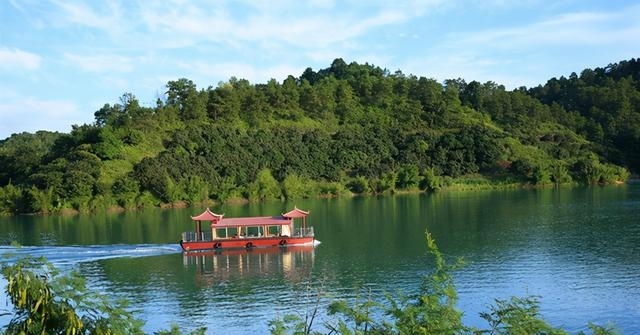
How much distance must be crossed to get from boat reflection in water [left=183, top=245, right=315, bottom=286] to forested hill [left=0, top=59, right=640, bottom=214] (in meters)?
30.9

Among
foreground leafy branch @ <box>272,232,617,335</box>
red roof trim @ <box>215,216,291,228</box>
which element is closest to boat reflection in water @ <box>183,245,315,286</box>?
red roof trim @ <box>215,216,291,228</box>

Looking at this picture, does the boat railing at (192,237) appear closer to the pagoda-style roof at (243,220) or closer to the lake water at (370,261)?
the pagoda-style roof at (243,220)

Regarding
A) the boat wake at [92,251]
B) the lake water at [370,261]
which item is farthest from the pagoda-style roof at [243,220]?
the boat wake at [92,251]

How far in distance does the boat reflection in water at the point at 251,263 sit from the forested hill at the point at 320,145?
3086 cm

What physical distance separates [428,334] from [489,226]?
35.0 meters

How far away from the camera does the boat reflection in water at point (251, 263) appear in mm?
28703

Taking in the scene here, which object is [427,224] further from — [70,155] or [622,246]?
[70,155]

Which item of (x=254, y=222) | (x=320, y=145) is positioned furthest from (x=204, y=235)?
(x=320, y=145)

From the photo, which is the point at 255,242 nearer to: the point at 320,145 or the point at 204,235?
the point at 204,235

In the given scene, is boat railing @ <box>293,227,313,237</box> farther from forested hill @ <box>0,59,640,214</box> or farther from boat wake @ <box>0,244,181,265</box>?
forested hill @ <box>0,59,640,214</box>

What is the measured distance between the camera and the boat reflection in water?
94.2 ft

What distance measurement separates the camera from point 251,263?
105 ft

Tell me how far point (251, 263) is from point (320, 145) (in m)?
49.0

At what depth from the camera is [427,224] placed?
42.9 meters
